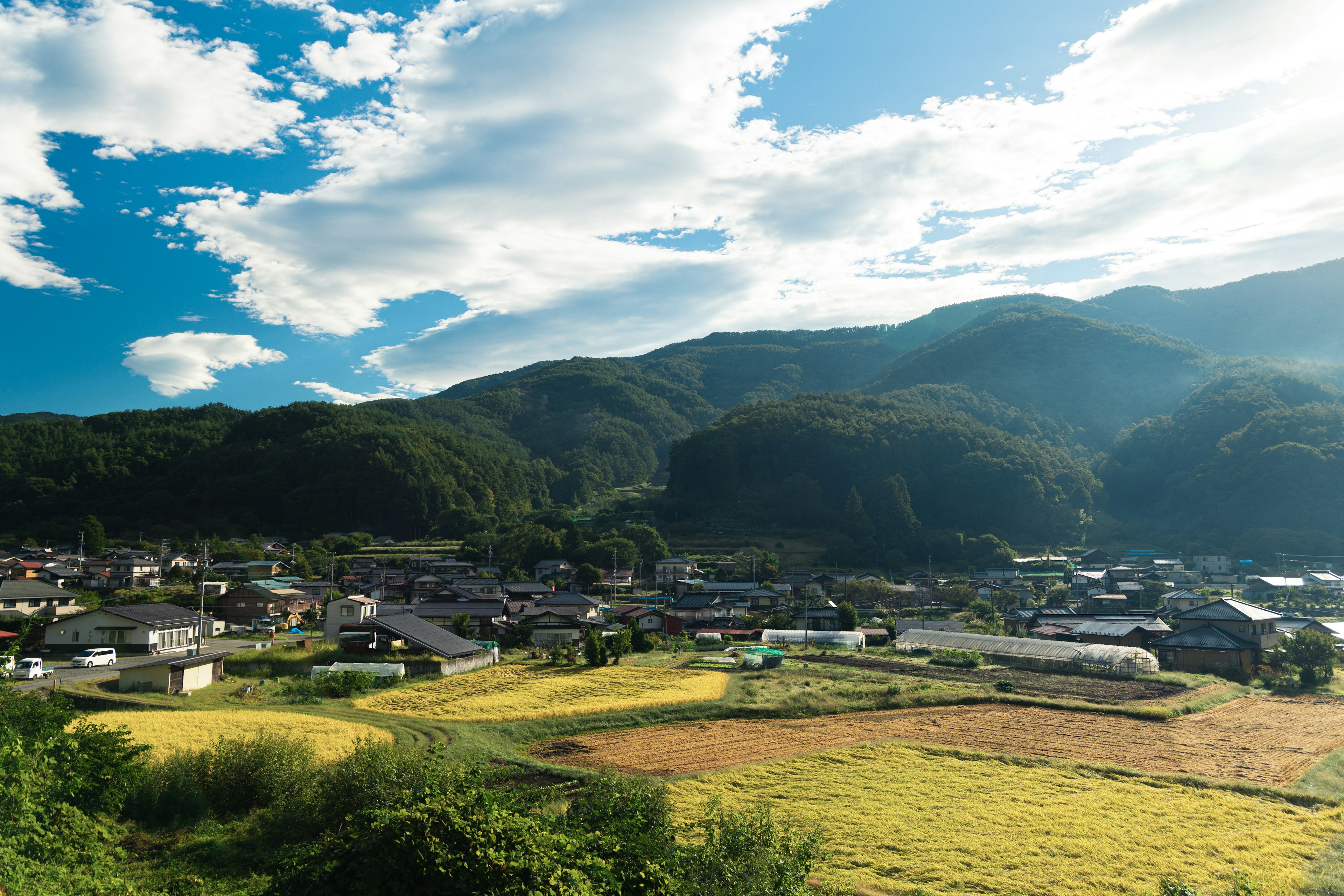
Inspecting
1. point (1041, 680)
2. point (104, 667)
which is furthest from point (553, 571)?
point (1041, 680)

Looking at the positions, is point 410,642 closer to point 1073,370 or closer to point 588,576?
point 588,576

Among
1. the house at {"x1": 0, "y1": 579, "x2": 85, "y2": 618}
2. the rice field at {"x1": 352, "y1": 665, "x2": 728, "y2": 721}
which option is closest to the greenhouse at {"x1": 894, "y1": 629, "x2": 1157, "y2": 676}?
the rice field at {"x1": 352, "y1": 665, "x2": 728, "y2": 721}

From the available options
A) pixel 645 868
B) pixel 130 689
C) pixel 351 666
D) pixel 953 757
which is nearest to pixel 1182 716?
pixel 953 757

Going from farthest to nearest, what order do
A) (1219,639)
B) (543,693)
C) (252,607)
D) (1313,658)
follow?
(252,607) < (1219,639) < (1313,658) < (543,693)

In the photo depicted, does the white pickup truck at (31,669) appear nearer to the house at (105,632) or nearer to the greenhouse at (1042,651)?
the house at (105,632)

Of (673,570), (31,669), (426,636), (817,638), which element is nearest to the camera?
(31,669)

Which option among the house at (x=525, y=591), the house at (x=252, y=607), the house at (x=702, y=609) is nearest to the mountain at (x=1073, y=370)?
the house at (x=702, y=609)
